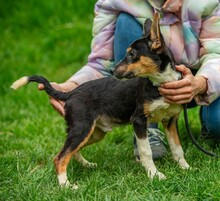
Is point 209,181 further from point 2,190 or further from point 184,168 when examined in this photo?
point 2,190

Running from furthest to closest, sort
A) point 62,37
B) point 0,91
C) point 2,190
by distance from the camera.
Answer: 1. point 62,37
2. point 0,91
3. point 2,190

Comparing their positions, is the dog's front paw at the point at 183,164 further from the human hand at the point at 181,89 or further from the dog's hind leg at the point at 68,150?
the dog's hind leg at the point at 68,150

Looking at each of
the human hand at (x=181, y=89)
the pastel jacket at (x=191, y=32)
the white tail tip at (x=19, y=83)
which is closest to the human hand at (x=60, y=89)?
the pastel jacket at (x=191, y=32)

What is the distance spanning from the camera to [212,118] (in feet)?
13.6

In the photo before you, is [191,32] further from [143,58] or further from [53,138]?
[53,138]

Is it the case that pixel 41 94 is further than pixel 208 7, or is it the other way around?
pixel 41 94

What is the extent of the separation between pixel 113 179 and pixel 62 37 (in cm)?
444

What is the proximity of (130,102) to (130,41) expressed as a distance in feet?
2.12

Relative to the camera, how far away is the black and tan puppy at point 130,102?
3.38 meters

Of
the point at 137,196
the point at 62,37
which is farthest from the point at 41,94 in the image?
the point at 137,196

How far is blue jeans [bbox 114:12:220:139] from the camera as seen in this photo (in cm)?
413

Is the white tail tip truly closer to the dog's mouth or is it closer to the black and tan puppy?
the black and tan puppy

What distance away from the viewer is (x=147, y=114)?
3568 millimetres

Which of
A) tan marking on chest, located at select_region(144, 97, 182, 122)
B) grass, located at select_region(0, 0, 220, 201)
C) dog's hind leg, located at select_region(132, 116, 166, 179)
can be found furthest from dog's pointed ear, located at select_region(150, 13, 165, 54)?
grass, located at select_region(0, 0, 220, 201)
